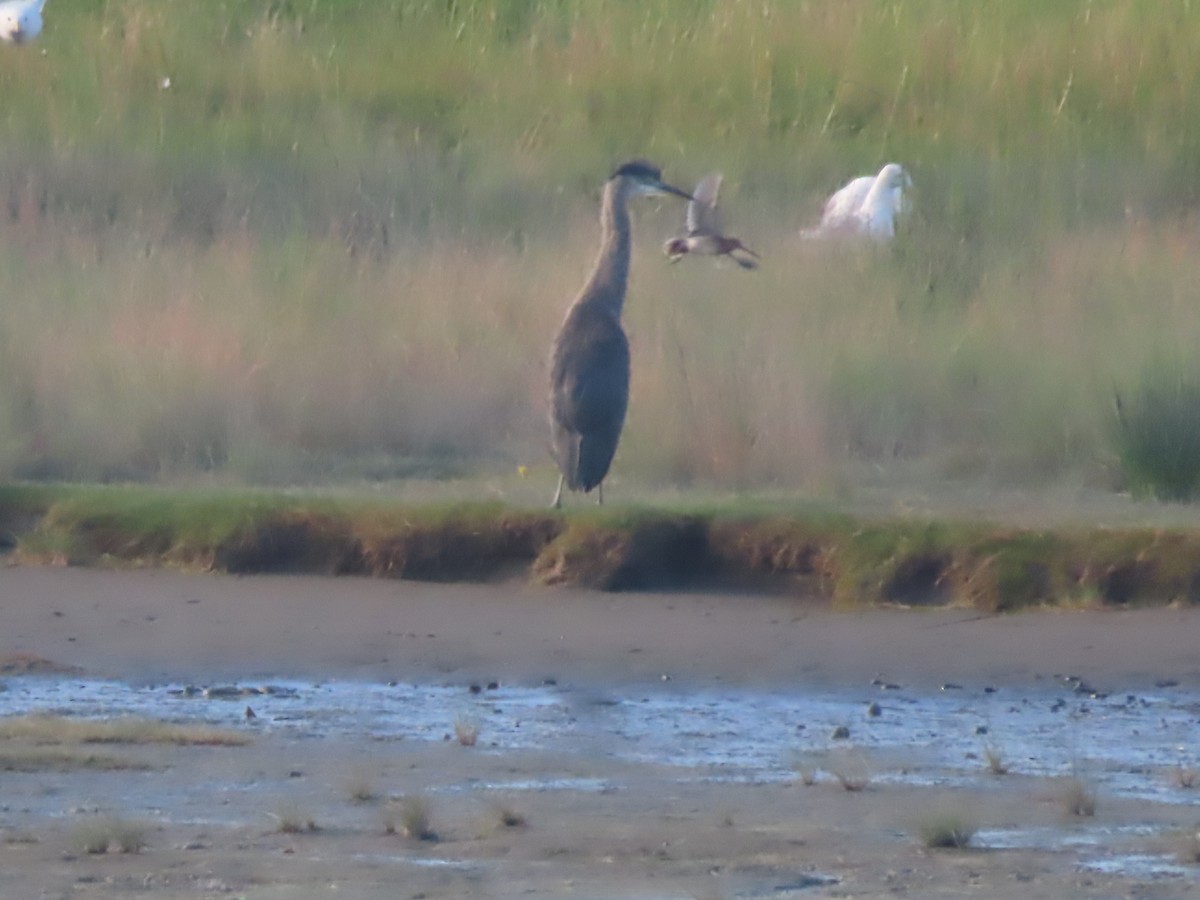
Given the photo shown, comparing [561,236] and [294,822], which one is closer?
[294,822]

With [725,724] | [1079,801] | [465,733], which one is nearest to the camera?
[1079,801]

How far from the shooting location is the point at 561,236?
42.8 feet

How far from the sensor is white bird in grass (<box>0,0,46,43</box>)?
1725 centimetres

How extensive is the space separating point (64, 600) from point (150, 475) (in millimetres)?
1814

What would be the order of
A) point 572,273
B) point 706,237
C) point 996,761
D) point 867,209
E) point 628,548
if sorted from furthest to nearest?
point 867,209, point 572,273, point 706,237, point 628,548, point 996,761

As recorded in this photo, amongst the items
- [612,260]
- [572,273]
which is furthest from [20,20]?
[612,260]

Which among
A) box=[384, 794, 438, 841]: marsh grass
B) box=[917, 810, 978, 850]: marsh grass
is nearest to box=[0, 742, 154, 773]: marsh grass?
box=[384, 794, 438, 841]: marsh grass

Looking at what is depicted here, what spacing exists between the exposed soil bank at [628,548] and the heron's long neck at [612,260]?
109 cm

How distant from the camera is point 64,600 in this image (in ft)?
25.3

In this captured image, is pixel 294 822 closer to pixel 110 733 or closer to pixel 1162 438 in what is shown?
pixel 110 733

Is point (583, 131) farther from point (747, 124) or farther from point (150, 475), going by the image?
point (150, 475)

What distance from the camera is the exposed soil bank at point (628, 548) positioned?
7539mm

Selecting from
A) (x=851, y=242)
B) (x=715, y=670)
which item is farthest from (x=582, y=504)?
(x=851, y=242)

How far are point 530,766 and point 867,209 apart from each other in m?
7.16
